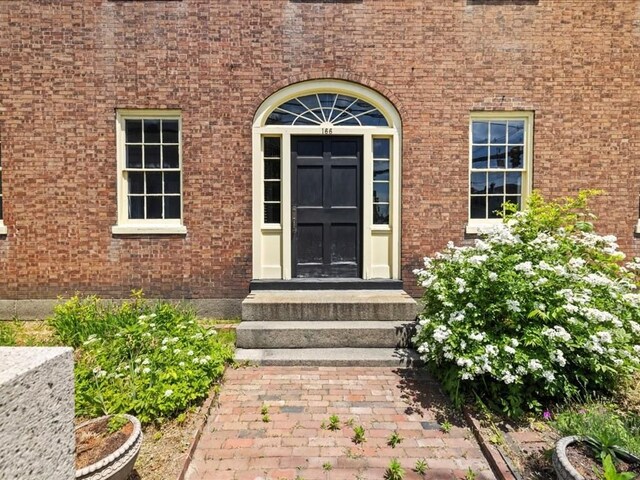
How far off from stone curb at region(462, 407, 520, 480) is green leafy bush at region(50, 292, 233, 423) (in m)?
2.65

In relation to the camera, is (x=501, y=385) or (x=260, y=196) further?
(x=260, y=196)

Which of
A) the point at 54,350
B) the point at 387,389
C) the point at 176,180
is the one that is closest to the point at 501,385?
the point at 387,389

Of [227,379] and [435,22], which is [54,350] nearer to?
[227,379]

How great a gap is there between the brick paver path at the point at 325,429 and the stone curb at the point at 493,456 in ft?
0.17

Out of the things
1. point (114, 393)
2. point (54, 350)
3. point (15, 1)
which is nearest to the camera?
point (54, 350)

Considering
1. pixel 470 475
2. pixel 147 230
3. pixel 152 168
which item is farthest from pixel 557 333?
pixel 152 168

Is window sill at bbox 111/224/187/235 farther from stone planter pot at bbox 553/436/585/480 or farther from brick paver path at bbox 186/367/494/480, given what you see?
stone planter pot at bbox 553/436/585/480

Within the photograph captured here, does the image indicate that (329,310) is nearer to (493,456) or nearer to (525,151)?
(493,456)

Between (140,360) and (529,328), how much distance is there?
403cm

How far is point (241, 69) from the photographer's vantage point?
5828 millimetres

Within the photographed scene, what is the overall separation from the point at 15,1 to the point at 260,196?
4.98 metres


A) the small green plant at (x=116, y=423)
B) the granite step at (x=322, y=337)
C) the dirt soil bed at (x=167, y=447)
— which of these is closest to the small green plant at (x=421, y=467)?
the dirt soil bed at (x=167, y=447)

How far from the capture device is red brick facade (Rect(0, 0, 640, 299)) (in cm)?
576

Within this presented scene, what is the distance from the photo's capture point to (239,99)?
5855mm
